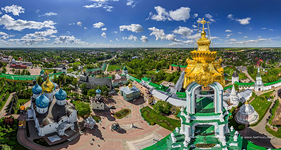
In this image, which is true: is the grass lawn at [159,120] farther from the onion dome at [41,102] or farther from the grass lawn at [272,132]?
the onion dome at [41,102]

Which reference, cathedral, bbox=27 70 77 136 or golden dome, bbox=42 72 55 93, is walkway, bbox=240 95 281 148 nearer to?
cathedral, bbox=27 70 77 136

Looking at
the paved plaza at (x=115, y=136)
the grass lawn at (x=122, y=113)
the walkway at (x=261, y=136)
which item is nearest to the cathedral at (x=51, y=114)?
the paved plaza at (x=115, y=136)

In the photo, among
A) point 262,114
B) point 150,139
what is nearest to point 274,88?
point 262,114

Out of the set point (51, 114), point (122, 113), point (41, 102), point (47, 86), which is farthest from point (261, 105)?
point (47, 86)

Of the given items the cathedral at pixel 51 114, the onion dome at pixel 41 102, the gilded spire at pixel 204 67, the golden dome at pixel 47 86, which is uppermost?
the gilded spire at pixel 204 67

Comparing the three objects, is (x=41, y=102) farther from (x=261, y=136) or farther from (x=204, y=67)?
(x=261, y=136)

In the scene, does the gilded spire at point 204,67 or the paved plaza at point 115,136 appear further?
the paved plaza at point 115,136

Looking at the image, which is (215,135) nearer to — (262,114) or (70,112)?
(70,112)
